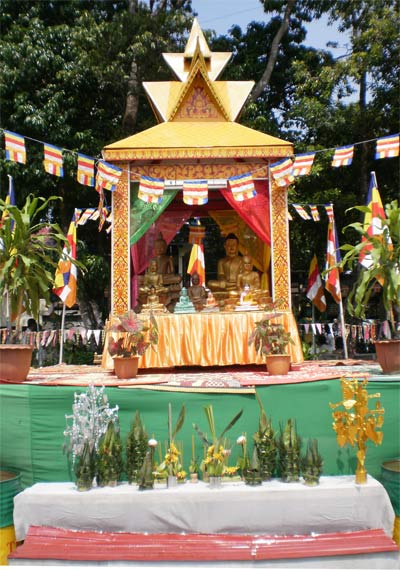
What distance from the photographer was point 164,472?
4.74m

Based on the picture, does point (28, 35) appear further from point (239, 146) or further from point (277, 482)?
point (277, 482)

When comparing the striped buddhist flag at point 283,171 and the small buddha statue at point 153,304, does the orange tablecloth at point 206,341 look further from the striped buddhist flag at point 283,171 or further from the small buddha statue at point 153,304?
the striped buddhist flag at point 283,171

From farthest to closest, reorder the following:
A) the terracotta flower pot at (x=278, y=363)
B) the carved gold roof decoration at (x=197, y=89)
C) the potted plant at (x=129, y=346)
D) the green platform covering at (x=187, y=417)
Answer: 1. the carved gold roof decoration at (x=197, y=89)
2. the terracotta flower pot at (x=278, y=363)
3. the potted plant at (x=129, y=346)
4. the green platform covering at (x=187, y=417)

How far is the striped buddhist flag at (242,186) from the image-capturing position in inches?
351

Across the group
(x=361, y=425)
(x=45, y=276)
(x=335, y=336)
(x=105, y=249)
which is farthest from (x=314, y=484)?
(x=105, y=249)

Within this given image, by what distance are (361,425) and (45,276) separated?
3.66 m

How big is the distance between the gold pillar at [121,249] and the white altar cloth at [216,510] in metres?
4.51

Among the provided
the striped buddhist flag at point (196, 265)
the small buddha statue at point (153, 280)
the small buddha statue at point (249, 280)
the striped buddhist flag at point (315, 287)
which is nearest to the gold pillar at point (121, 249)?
the small buddha statue at point (153, 280)

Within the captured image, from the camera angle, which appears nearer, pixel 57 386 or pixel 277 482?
pixel 277 482

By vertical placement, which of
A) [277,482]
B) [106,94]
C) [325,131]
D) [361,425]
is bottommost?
[277,482]

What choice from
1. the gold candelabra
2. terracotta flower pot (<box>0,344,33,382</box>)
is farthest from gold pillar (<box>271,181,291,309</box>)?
terracotta flower pot (<box>0,344,33,382</box>)

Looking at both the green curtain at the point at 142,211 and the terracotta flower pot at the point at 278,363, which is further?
the green curtain at the point at 142,211

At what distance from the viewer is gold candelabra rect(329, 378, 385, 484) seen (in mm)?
4664

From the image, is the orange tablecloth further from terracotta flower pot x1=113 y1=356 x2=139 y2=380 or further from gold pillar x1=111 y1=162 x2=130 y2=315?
terracotta flower pot x1=113 y1=356 x2=139 y2=380
